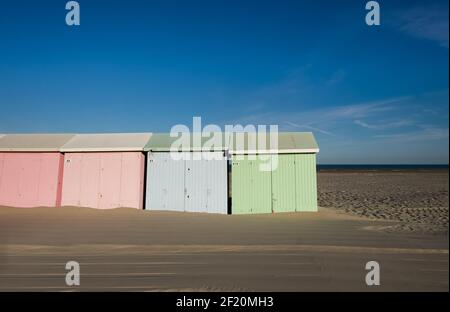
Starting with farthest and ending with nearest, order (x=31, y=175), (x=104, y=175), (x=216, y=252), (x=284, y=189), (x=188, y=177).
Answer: (x=31, y=175) → (x=104, y=175) → (x=188, y=177) → (x=284, y=189) → (x=216, y=252)

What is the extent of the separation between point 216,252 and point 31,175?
10204mm

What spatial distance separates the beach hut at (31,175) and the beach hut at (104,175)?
40cm

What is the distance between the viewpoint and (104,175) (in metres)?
12.5

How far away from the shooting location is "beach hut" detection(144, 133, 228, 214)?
1211 centimetres

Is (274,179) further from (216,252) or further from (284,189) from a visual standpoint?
(216,252)

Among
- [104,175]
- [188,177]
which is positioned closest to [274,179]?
[188,177]

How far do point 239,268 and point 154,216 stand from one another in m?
6.26

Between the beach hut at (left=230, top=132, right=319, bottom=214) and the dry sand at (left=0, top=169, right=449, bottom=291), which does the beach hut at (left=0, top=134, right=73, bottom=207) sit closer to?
the dry sand at (left=0, top=169, right=449, bottom=291)

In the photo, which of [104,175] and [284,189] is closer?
[284,189]

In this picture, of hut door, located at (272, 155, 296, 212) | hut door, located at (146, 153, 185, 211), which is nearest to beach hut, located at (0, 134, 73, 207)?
hut door, located at (146, 153, 185, 211)
